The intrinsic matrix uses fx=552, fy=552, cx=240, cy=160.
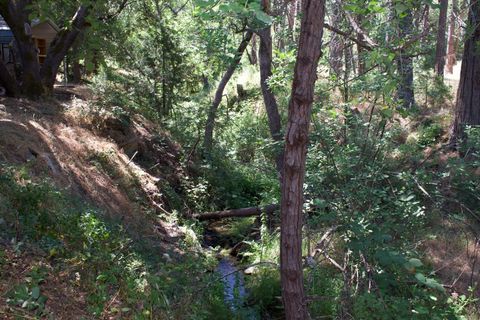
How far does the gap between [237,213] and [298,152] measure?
24.2 feet

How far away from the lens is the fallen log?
11172 millimetres

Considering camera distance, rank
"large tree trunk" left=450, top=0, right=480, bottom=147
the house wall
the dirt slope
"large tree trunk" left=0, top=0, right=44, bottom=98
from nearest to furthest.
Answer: the dirt slope → "large tree trunk" left=450, top=0, right=480, bottom=147 → "large tree trunk" left=0, top=0, right=44, bottom=98 → the house wall

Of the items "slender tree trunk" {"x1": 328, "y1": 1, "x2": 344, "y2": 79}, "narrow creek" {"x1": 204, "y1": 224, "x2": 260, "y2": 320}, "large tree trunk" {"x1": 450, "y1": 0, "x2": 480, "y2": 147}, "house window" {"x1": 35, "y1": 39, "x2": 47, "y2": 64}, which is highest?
"house window" {"x1": 35, "y1": 39, "x2": 47, "y2": 64}

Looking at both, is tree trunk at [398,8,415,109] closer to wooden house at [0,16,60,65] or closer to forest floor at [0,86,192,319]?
forest floor at [0,86,192,319]

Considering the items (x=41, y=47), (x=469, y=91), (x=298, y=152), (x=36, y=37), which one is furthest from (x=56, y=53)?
(x=298, y=152)

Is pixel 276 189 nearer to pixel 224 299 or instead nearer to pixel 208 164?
pixel 208 164

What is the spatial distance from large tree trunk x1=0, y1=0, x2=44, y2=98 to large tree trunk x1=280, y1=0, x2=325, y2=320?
856 cm

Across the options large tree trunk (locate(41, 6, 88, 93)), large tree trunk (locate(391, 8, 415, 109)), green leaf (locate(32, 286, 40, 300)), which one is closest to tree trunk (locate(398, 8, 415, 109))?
large tree trunk (locate(391, 8, 415, 109))

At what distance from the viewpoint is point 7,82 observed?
40.6 feet

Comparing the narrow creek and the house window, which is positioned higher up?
the house window

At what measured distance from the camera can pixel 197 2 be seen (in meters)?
3.88

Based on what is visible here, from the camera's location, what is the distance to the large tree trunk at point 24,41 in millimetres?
12023

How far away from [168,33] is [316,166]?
922 centimetres

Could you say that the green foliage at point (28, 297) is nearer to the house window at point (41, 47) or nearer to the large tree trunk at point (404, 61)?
the large tree trunk at point (404, 61)
